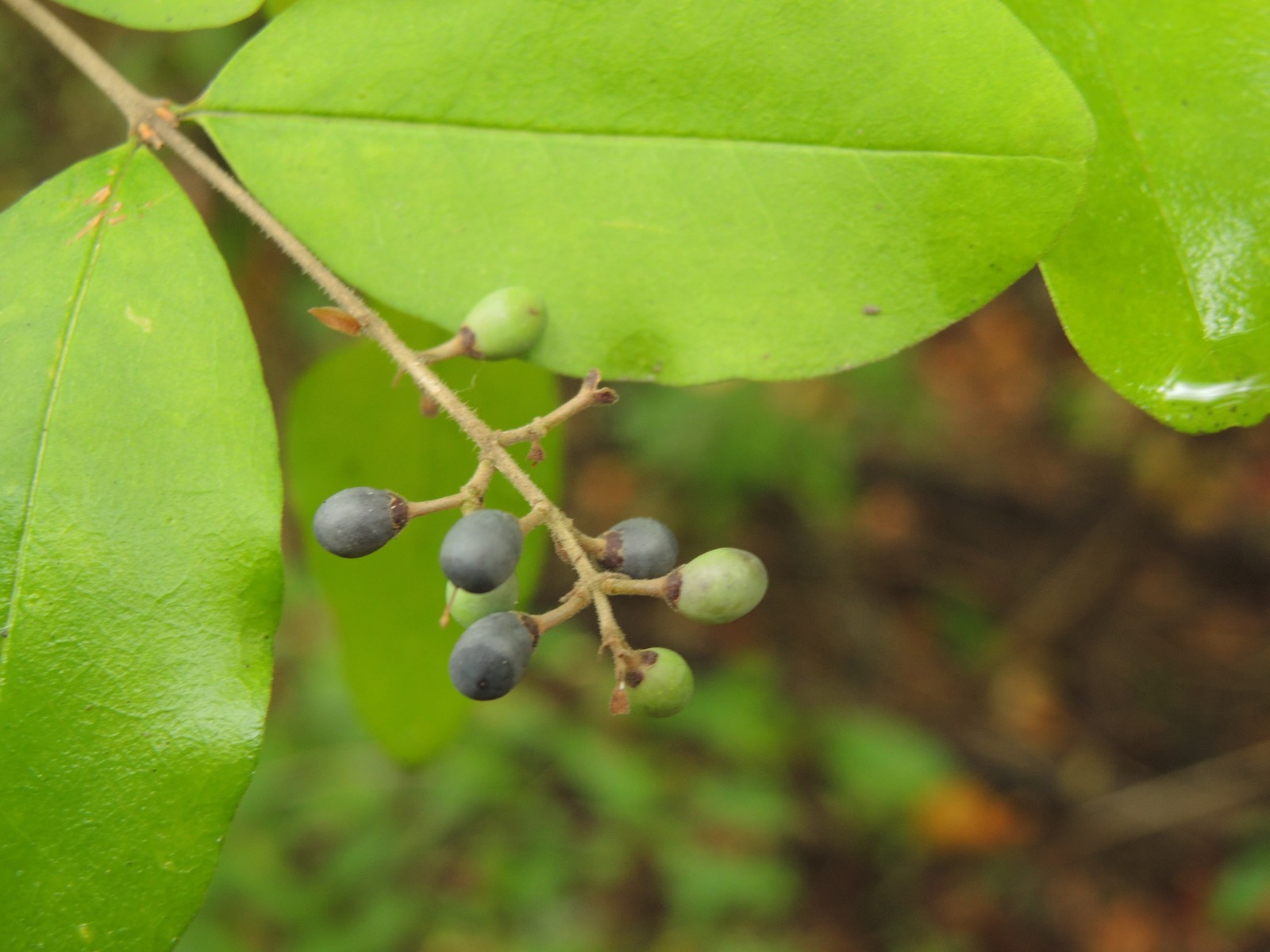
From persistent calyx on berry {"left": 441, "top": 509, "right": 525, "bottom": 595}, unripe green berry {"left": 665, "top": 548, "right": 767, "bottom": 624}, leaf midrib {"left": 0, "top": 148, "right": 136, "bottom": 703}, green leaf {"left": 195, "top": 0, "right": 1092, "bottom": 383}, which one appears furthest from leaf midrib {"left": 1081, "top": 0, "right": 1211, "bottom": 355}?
leaf midrib {"left": 0, "top": 148, "right": 136, "bottom": 703}

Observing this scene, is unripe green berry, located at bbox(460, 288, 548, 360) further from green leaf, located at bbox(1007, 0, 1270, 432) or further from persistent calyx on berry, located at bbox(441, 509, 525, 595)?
green leaf, located at bbox(1007, 0, 1270, 432)

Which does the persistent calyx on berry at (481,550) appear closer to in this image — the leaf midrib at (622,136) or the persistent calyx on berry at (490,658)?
the persistent calyx on berry at (490,658)

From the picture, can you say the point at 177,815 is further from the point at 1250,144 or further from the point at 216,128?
the point at 1250,144

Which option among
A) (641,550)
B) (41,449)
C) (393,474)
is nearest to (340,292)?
(41,449)

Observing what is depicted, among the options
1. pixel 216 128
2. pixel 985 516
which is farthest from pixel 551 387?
pixel 985 516

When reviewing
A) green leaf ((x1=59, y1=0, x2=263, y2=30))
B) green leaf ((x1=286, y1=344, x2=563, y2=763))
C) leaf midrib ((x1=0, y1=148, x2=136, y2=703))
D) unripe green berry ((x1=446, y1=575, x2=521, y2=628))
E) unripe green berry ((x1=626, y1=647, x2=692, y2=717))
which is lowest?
green leaf ((x1=286, y1=344, x2=563, y2=763))
